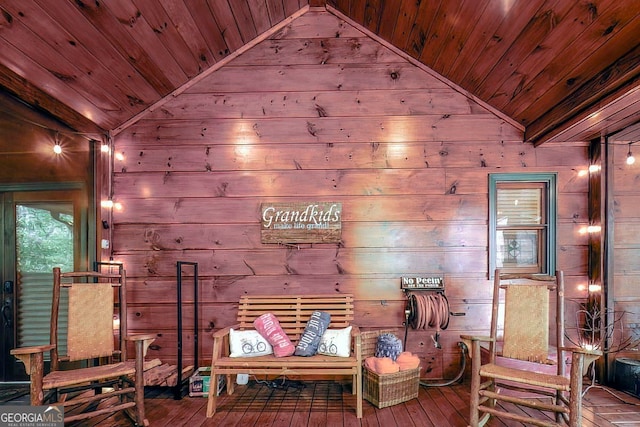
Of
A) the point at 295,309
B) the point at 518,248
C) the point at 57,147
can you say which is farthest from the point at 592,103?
the point at 57,147

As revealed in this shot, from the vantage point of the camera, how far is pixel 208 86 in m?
3.63

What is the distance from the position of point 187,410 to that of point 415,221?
261cm

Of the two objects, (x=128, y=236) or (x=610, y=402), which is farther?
(x=128, y=236)

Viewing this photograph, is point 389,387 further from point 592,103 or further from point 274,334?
point 592,103

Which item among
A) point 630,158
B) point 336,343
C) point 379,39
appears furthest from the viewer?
point 379,39

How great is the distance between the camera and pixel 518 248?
143 inches

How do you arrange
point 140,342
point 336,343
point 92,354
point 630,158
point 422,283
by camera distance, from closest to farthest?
point 140,342 < point 92,354 < point 336,343 < point 630,158 < point 422,283

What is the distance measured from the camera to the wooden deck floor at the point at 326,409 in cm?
270

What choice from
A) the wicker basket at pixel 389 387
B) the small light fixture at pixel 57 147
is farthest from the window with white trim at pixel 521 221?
the small light fixture at pixel 57 147

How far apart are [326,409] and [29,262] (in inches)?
114

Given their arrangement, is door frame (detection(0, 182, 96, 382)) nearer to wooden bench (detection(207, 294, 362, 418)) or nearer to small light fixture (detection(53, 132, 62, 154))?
small light fixture (detection(53, 132, 62, 154))

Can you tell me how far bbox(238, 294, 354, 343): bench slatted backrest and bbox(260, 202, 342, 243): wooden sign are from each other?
1.82 ft

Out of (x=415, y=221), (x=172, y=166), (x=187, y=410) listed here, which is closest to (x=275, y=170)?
(x=172, y=166)

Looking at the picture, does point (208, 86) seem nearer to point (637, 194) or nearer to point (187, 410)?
point (187, 410)
